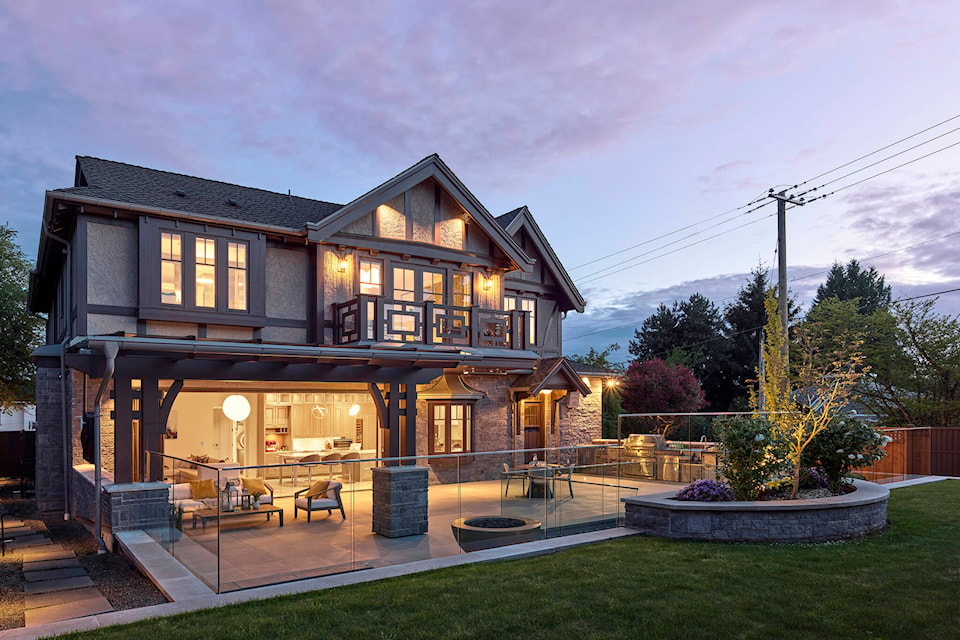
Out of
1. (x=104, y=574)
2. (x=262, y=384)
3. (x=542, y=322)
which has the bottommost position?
(x=104, y=574)

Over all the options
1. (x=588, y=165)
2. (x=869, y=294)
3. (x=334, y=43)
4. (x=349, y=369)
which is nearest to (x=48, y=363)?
(x=349, y=369)

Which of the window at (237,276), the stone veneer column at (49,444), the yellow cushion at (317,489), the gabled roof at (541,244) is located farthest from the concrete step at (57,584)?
the gabled roof at (541,244)

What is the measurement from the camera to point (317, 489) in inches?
347

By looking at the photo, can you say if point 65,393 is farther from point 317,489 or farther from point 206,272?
point 317,489

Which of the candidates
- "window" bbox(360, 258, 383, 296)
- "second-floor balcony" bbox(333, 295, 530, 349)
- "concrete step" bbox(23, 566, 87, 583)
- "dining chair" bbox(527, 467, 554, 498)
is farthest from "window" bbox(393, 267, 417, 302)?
"concrete step" bbox(23, 566, 87, 583)

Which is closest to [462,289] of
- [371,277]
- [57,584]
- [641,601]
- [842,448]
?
[371,277]

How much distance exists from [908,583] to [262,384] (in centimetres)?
1382

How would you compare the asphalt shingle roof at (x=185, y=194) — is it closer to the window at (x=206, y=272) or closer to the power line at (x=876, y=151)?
the window at (x=206, y=272)

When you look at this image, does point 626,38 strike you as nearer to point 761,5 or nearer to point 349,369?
point 761,5

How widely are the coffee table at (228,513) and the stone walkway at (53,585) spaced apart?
1267mm

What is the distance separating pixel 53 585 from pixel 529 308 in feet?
51.3

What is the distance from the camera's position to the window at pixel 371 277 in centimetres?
1677

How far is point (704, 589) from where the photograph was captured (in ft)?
23.1

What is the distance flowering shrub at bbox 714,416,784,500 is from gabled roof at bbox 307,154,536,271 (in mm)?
9631
